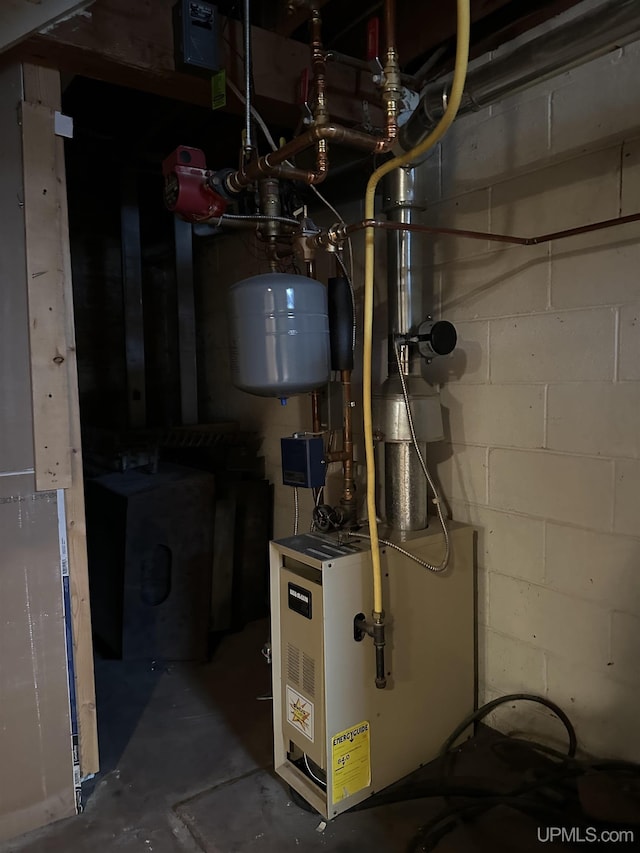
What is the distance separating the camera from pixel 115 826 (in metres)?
1.56

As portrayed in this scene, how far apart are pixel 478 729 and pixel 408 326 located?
1.34m

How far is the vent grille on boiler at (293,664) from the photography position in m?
1.64

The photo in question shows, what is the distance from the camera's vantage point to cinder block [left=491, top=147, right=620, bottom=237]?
154 cm

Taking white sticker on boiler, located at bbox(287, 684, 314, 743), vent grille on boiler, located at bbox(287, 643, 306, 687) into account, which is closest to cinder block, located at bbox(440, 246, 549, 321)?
vent grille on boiler, located at bbox(287, 643, 306, 687)

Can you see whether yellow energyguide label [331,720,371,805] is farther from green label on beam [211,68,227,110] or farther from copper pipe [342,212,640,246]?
green label on beam [211,68,227,110]

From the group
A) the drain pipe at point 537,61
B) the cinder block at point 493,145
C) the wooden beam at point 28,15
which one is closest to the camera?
the wooden beam at point 28,15

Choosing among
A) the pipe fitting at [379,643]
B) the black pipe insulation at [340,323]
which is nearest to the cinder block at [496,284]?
the black pipe insulation at [340,323]

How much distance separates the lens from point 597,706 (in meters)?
1.63

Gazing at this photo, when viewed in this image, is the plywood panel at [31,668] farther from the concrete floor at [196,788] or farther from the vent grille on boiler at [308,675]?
the vent grille on boiler at [308,675]

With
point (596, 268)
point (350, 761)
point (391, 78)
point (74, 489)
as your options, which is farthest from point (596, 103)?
point (350, 761)

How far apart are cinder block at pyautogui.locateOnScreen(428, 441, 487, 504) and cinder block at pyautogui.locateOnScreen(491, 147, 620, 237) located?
27.7 inches

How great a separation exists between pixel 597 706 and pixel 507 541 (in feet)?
1.66

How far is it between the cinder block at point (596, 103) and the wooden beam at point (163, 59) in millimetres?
598

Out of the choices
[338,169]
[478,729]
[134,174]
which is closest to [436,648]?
[478,729]
